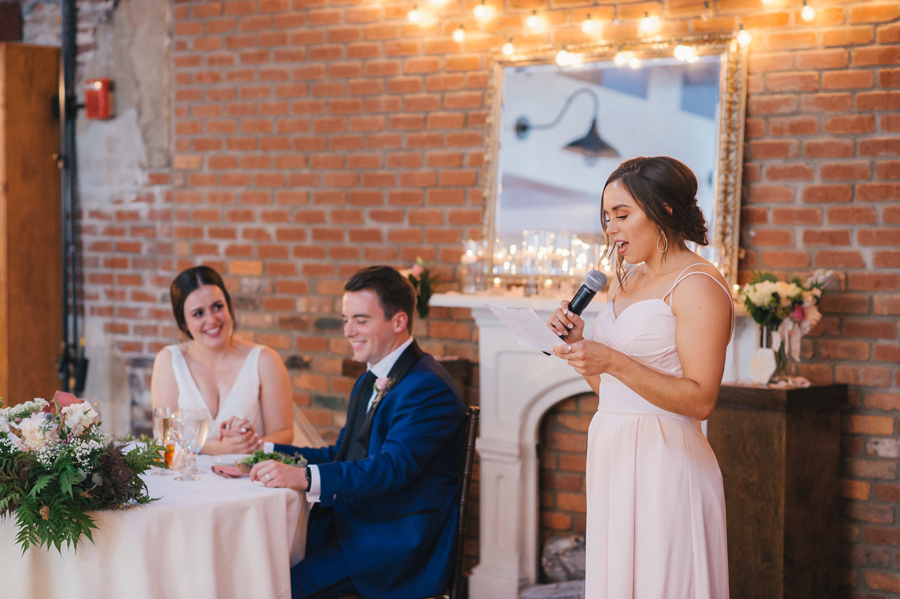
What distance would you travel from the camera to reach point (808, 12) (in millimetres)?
3088

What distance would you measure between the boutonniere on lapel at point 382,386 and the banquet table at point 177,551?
0.39 meters

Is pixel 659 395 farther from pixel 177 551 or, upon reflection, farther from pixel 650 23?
pixel 650 23

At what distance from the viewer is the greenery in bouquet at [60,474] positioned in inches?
66.6

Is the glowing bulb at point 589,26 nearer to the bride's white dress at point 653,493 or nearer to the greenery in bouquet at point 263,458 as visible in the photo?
the bride's white dress at point 653,493

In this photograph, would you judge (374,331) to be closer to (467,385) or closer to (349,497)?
(349,497)

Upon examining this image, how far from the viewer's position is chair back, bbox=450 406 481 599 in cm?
235

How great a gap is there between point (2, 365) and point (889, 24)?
13.5 feet

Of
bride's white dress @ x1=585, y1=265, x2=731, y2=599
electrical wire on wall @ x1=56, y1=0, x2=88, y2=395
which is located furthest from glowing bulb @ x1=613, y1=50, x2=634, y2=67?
electrical wire on wall @ x1=56, y1=0, x2=88, y2=395

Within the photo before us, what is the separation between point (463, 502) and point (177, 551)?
80 centimetres

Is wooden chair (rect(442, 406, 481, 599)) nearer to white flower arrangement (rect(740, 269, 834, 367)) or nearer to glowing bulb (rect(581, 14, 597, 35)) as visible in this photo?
white flower arrangement (rect(740, 269, 834, 367))

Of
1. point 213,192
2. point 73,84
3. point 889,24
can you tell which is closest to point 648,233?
point 889,24

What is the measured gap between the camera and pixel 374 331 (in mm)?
2447

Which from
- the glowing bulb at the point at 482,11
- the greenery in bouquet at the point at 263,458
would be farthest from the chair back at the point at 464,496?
the glowing bulb at the point at 482,11

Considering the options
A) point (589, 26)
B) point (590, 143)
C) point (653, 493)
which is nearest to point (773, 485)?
point (653, 493)
